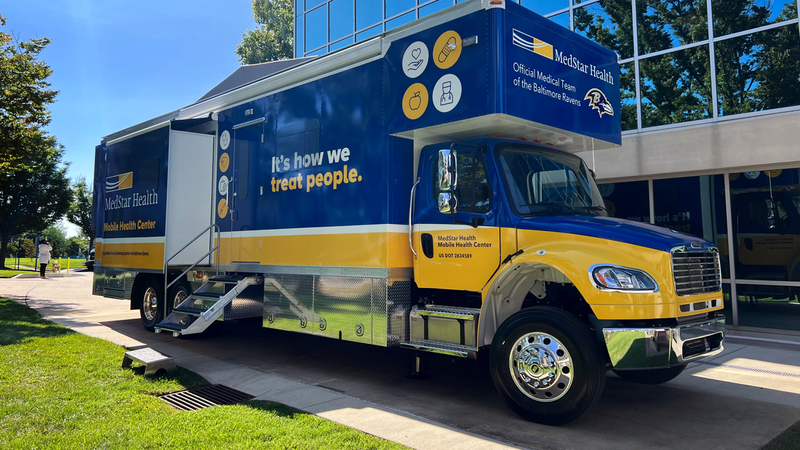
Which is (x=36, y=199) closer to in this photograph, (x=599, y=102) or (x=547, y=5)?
(x=547, y=5)

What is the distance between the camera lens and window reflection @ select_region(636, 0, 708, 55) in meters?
10.9

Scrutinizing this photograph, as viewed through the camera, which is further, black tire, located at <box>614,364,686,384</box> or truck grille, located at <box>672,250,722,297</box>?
→ black tire, located at <box>614,364,686,384</box>

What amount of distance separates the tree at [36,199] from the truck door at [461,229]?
3383 centimetres

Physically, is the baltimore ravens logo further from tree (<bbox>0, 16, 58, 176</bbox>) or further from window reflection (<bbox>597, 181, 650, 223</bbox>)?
tree (<bbox>0, 16, 58, 176</bbox>)

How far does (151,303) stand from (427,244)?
6.26 meters

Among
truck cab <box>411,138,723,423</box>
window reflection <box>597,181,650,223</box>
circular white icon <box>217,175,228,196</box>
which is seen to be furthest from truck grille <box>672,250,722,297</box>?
circular white icon <box>217,175,228,196</box>

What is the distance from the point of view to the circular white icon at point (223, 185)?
8.42 m

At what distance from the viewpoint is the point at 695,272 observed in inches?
190

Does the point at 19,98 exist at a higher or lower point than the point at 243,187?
higher

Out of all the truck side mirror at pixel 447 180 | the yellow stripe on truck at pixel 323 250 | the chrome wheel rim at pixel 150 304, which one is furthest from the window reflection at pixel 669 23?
the chrome wheel rim at pixel 150 304

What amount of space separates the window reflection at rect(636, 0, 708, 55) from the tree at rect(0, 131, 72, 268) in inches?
1292

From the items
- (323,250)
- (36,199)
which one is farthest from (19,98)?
(36,199)

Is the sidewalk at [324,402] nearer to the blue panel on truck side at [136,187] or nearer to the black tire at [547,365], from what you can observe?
the black tire at [547,365]

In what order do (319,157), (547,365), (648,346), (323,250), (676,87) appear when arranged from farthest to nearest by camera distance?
1. (676,87)
2. (319,157)
3. (323,250)
4. (547,365)
5. (648,346)
